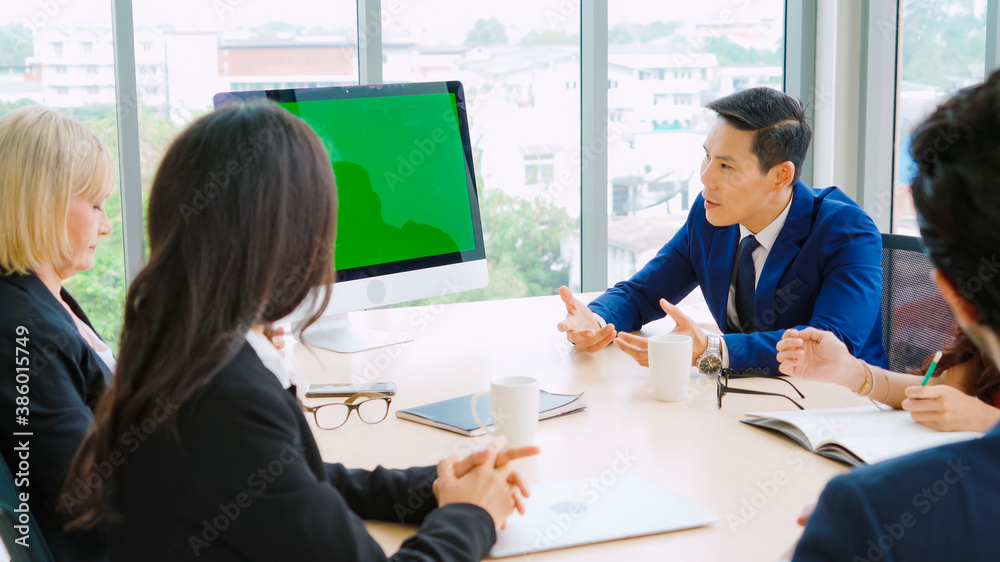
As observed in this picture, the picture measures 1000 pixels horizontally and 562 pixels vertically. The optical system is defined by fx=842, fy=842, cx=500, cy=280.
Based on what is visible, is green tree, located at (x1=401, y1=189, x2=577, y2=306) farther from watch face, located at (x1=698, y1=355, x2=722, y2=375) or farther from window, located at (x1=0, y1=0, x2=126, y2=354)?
watch face, located at (x1=698, y1=355, x2=722, y2=375)

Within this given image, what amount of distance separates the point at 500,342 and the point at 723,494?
0.93 meters

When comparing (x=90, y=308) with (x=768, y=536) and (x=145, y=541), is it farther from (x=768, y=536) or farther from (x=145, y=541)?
(x=768, y=536)

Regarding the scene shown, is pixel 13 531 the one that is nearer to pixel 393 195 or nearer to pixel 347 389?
pixel 347 389

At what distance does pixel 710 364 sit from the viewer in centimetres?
165

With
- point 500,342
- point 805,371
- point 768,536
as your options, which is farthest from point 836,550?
point 500,342

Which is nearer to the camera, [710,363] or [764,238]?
[710,363]

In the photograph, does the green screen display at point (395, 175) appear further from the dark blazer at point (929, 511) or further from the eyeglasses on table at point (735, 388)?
the dark blazer at point (929, 511)

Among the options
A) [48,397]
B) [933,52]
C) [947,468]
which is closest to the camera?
[947,468]

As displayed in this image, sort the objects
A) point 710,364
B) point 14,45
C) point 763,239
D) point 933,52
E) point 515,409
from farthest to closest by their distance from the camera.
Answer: point 933,52
point 14,45
point 763,239
point 710,364
point 515,409

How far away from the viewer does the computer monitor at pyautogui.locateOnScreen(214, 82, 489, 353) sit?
6.07ft

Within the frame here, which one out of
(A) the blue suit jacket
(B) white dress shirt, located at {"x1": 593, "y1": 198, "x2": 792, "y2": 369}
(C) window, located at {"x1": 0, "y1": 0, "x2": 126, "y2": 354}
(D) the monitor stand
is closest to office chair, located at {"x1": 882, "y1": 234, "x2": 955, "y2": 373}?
(A) the blue suit jacket

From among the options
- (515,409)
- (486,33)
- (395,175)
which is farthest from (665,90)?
(515,409)

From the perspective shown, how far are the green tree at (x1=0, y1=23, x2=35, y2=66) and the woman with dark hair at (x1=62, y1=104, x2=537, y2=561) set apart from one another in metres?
2.38

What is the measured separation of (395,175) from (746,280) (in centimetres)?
92
